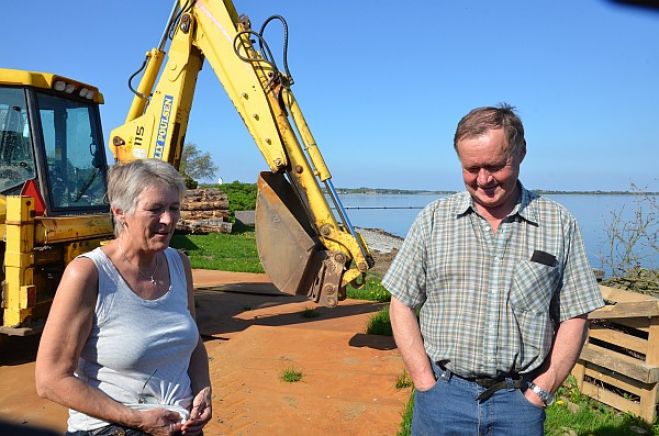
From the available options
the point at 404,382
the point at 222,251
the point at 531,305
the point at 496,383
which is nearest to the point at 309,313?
the point at 404,382

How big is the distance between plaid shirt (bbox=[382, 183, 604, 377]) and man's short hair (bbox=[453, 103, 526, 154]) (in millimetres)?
253

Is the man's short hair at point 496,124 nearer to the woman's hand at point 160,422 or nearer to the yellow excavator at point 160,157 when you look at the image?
the woman's hand at point 160,422

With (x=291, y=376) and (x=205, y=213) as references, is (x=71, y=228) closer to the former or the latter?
(x=291, y=376)

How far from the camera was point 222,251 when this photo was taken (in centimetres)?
1778

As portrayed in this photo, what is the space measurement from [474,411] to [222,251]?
15.9m

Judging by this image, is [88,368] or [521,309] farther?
[521,309]

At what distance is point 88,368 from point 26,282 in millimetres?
4463

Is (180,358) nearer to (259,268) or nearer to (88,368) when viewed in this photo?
(88,368)

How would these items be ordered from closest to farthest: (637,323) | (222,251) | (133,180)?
(133,180) → (637,323) → (222,251)

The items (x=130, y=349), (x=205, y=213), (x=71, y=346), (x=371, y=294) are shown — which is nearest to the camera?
(x=71, y=346)

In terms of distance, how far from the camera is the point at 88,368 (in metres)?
2.13

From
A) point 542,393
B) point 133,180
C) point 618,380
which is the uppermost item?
point 133,180

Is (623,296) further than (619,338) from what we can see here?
Yes

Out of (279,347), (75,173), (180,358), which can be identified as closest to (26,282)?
(75,173)
